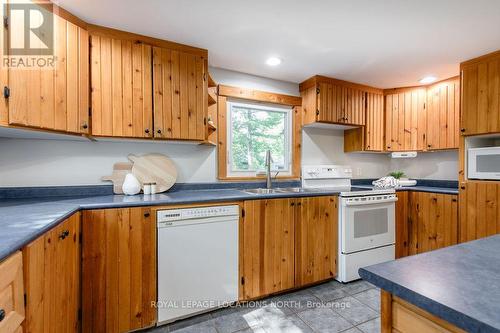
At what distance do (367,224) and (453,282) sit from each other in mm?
2117

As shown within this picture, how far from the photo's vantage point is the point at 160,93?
204 centimetres

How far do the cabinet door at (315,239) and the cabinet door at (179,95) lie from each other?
1.23 m

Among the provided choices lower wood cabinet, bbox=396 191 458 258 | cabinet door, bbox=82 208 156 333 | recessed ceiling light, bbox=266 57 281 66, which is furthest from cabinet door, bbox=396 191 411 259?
cabinet door, bbox=82 208 156 333

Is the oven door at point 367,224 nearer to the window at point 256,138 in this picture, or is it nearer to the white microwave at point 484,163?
the white microwave at point 484,163

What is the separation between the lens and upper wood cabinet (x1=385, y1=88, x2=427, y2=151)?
312 centimetres

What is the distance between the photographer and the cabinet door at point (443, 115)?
279cm

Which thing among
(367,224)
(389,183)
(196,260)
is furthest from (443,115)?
(196,260)

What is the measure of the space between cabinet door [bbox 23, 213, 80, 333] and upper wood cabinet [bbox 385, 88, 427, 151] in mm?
3596

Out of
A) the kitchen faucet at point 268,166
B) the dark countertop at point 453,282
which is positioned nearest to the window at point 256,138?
the kitchen faucet at point 268,166

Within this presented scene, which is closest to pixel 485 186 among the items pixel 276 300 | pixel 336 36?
pixel 336 36

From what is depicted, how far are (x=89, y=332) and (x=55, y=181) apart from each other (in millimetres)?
1211

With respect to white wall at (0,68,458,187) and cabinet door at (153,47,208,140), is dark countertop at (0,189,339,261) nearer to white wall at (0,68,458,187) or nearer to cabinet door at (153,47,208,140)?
white wall at (0,68,458,187)

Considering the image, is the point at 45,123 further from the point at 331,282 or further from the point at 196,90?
the point at 331,282

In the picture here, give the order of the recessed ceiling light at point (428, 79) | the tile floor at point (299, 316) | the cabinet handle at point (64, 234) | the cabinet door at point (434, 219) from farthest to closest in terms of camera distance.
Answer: the recessed ceiling light at point (428, 79)
the cabinet door at point (434, 219)
the tile floor at point (299, 316)
the cabinet handle at point (64, 234)
